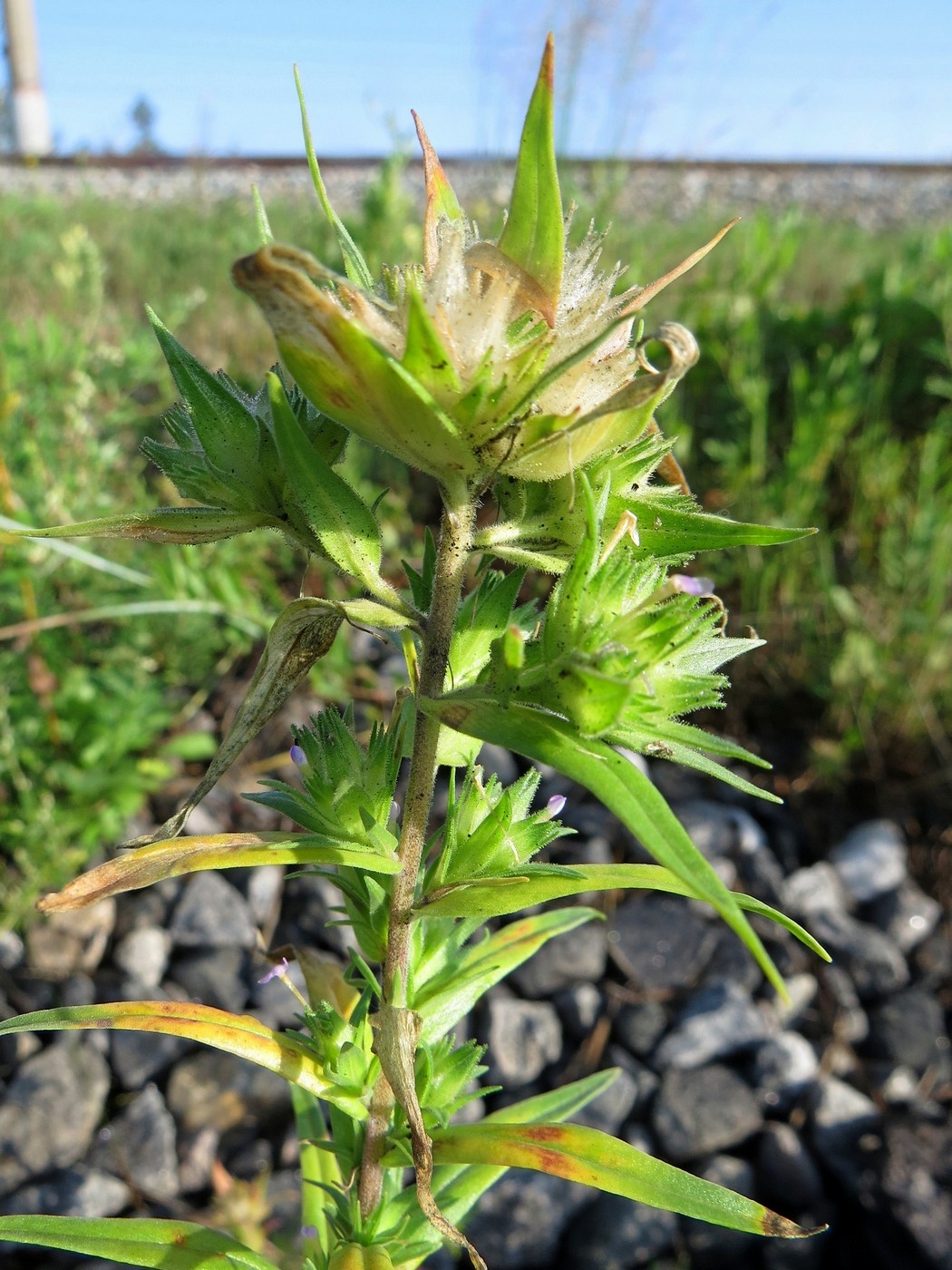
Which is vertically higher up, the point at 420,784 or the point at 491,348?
the point at 491,348

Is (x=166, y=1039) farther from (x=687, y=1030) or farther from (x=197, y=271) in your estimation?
(x=197, y=271)

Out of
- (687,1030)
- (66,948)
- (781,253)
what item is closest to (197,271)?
(781,253)

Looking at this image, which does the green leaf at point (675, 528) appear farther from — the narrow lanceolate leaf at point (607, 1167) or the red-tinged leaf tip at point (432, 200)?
the narrow lanceolate leaf at point (607, 1167)

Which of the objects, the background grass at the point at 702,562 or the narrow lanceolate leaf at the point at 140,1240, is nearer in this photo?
the narrow lanceolate leaf at the point at 140,1240

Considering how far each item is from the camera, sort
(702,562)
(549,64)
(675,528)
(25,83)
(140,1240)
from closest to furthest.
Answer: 1. (549,64)
2. (675,528)
3. (140,1240)
4. (702,562)
5. (25,83)

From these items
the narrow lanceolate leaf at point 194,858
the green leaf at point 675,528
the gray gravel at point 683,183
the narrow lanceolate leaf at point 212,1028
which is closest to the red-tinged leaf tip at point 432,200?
the green leaf at point 675,528

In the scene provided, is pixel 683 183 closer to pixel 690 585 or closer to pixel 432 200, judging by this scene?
pixel 432 200

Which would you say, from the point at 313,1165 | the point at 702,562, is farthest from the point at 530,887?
the point at 702,562
